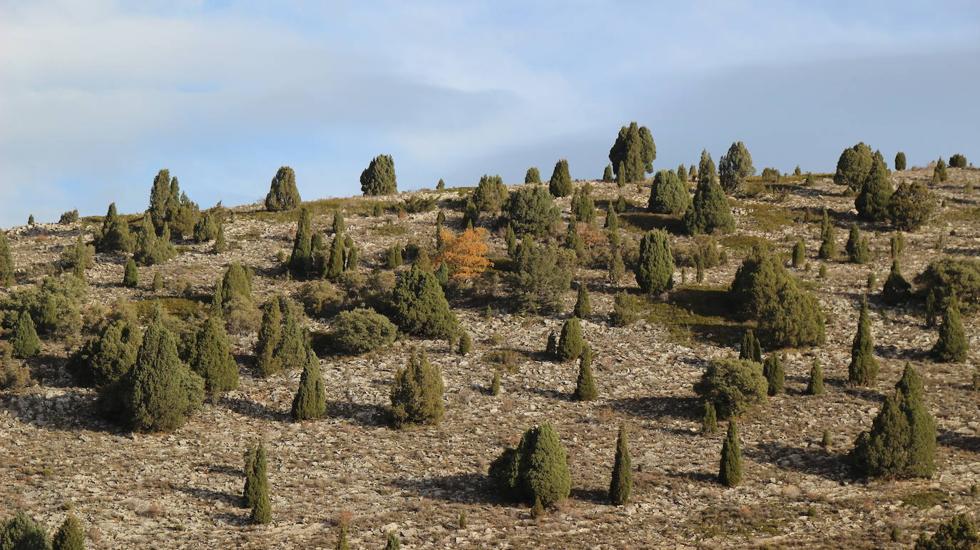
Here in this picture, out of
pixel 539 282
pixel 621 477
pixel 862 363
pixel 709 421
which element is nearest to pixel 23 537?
pixel 621 477

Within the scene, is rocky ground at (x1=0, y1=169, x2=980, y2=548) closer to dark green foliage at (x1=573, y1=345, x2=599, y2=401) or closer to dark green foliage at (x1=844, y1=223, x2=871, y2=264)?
dark green foliage at (x1=573, y1=345, x2=599, y2=401)

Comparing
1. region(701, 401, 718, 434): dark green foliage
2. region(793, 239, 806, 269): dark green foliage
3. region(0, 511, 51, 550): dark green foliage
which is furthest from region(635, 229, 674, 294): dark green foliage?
region(0, 511, 51, 550): dark green foliage

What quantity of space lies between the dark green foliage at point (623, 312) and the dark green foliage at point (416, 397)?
16.5 metres

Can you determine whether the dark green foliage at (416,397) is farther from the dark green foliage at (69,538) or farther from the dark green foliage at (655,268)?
the dark green foliage at (655,268)

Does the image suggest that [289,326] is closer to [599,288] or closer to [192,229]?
[599,288]

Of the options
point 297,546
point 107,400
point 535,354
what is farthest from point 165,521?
point 535,354

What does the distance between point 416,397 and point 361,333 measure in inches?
392

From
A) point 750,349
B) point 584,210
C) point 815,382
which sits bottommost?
point 815,382

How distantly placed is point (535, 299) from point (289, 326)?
15846 millimetres

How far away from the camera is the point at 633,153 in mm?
110375

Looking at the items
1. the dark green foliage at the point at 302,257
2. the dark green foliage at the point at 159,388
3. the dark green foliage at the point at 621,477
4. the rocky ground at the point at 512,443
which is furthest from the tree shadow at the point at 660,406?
the dark green foliage at the point at 302,257

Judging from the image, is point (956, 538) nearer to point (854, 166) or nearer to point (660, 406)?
point (660, 406)

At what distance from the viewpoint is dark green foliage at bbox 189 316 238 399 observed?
193 feet

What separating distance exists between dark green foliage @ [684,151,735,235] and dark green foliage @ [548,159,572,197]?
14.4 metres
